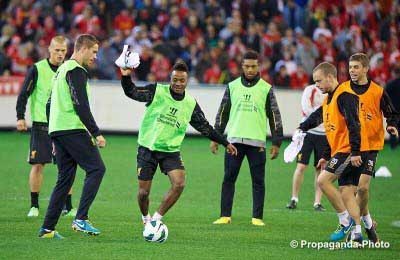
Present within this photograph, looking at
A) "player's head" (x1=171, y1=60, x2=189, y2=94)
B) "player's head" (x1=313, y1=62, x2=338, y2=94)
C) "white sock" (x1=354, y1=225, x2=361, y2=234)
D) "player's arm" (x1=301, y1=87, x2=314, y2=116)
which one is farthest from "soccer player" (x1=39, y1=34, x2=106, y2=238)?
"player's arm" (x1=301, y1=87, x2=314, y2=116)

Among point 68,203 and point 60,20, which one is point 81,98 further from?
point 60,20

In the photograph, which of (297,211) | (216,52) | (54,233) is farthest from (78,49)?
(216,52)

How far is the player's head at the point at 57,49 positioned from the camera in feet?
45.2

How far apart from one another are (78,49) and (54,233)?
6.78 ft

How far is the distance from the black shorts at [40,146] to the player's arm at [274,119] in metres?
2.99

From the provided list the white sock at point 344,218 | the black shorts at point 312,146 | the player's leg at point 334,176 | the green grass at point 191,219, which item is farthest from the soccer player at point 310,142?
the player's leg at point 334,176

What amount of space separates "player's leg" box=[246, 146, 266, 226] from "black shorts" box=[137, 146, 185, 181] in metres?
1.81

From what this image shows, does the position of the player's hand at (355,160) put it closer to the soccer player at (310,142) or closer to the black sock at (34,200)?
the soccer player at (310,142)

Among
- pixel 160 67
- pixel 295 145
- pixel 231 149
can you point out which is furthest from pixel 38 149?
pixel 160 67

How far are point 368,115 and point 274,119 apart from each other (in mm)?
2088

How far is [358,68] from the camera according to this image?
11.6 meters

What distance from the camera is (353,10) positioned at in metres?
29.7

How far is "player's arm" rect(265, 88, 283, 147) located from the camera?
44.3 feet

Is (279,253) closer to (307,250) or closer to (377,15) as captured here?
(307,250)
